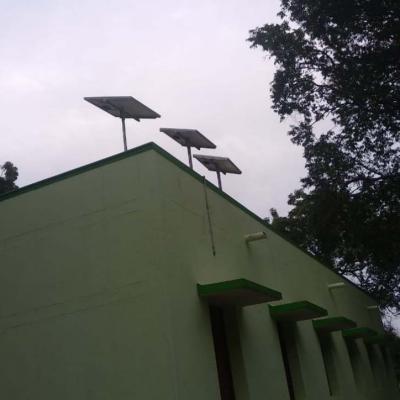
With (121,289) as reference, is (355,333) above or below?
below

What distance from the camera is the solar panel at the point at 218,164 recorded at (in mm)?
11461

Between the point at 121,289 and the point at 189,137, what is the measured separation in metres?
3.49

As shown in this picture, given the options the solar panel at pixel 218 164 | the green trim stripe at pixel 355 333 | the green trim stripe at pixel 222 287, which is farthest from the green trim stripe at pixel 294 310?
the green trim stripe at pixel 355 333

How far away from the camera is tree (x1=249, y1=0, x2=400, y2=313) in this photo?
589 inches

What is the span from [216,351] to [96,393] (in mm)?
2101

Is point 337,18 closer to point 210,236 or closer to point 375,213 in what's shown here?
point 375,213

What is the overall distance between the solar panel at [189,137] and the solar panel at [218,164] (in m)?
0.70

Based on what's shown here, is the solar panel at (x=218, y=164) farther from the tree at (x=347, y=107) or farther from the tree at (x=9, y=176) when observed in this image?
the tree at (x=9, y=176)

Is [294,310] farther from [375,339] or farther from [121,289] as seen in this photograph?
[375,339]

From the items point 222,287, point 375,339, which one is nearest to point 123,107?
point 222,287

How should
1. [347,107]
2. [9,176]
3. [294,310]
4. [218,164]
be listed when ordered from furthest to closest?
[9,176] < [347,107] < [218,164] < [294,310]

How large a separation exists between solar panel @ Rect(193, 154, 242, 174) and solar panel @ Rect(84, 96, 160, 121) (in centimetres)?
201

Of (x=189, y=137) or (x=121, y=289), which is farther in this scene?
(x=189, y=137)

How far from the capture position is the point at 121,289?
26.3 feet
